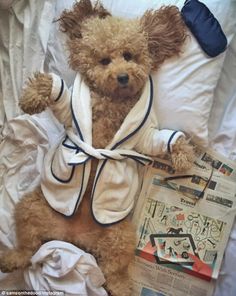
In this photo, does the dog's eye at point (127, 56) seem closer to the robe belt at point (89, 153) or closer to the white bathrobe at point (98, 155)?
the white bathrobe at point (98, 155)

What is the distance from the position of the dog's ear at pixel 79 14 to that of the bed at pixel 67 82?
9cm

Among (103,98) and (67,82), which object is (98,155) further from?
(67,82)

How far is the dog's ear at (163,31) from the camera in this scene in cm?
110

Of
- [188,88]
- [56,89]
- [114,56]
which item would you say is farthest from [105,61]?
[188,88]

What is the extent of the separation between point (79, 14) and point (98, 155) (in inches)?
15.2

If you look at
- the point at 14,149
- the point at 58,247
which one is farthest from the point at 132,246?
the point at 14,149

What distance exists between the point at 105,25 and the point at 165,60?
195 mm

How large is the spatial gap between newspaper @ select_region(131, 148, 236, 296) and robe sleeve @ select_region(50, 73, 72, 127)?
11.0 inches

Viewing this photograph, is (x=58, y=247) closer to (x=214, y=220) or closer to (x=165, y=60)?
(x=214, y=220)

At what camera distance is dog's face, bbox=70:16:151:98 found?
104cm

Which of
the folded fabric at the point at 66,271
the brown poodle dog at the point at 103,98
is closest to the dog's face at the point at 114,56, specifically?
the brown poodle dog at the point at 103,98

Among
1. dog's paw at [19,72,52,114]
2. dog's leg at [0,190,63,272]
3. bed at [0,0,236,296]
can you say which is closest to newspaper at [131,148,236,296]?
bed at [0,0,236,296]

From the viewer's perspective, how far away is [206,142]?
117 centimetres

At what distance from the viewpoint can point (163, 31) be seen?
3.62ft
